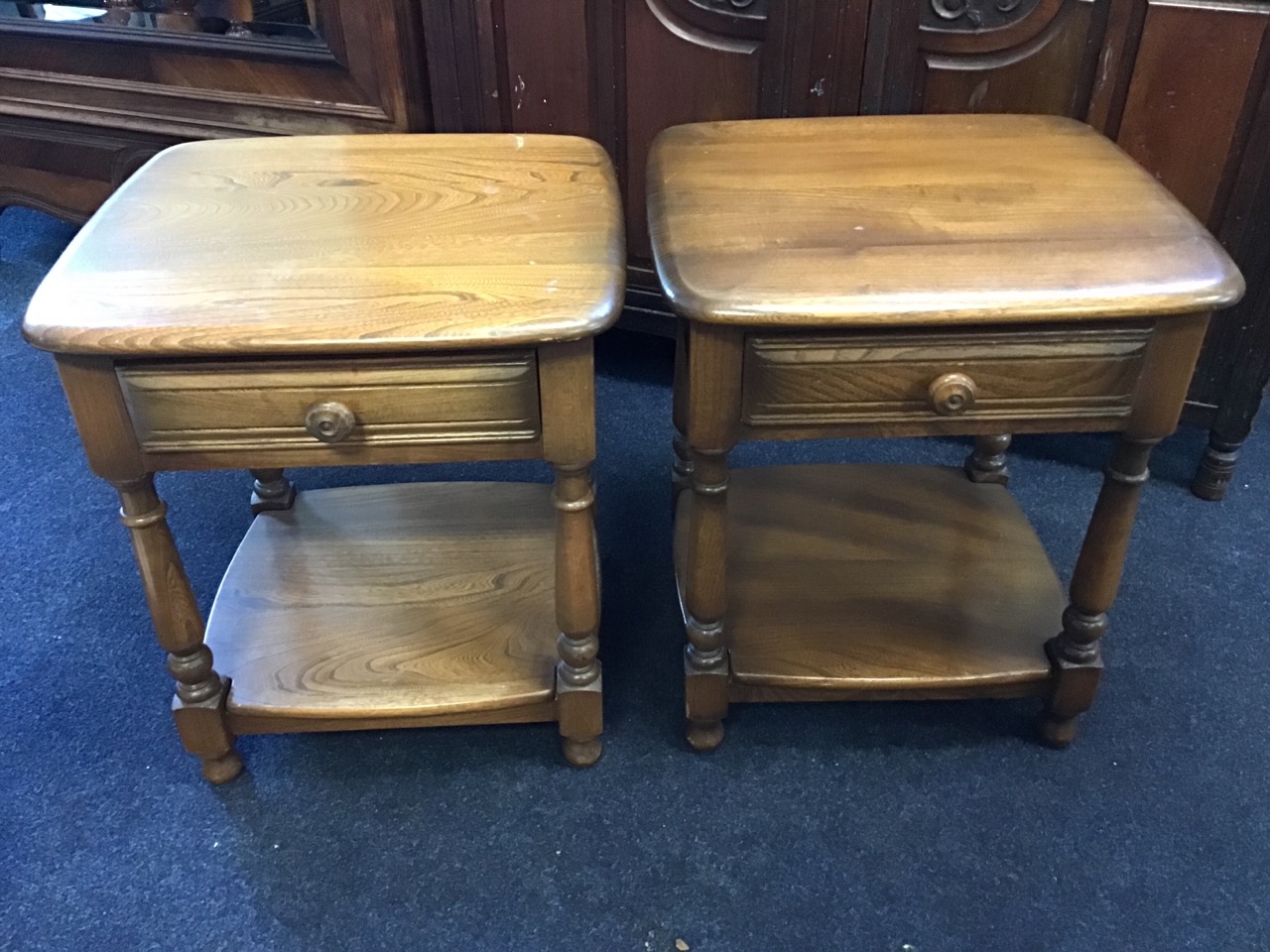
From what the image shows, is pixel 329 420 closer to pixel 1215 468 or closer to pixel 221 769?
pixel 221 769

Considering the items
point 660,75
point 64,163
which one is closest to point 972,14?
point 660,75

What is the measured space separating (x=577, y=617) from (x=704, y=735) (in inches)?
8.7

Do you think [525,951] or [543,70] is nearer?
[525,951]

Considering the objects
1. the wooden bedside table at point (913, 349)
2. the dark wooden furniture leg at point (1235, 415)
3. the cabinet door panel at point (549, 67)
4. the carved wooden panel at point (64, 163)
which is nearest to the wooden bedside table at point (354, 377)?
the wooden bedside table at point (913, 349)

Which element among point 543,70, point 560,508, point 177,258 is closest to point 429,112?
point 543,70

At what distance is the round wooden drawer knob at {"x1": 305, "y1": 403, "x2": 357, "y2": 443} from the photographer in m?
0.86

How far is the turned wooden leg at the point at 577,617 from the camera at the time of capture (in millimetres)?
944

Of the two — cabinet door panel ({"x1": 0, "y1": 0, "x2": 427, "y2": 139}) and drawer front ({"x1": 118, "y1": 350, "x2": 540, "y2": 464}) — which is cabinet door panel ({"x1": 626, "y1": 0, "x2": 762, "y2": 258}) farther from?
drawer front ({"x1": 118, "y1": 350, "x2": 540, "y2": 464})

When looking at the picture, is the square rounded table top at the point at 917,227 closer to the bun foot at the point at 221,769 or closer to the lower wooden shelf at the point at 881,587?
the lower wooden shelf at the point at 881,587

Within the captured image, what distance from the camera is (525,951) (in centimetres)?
98

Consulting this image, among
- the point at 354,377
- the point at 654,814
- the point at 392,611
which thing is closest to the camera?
the point at 354,377

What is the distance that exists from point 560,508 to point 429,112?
74 centimetres

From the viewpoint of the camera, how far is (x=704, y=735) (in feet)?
3.75

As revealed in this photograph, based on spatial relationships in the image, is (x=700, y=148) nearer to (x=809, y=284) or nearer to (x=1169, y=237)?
(x=809, y=284)
